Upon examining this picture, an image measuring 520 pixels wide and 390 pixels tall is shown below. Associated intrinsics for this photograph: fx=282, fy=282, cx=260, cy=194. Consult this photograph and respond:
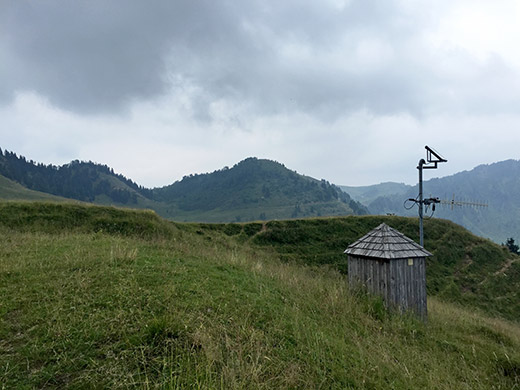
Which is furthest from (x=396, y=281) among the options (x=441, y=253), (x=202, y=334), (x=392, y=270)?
(x=441, y=253)

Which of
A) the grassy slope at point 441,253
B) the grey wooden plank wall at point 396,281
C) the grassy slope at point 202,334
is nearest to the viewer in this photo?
the grassy slope at point 202,334

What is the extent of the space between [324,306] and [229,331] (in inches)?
134

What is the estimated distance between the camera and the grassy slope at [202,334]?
4.07 metres

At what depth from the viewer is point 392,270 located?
953 centimetres

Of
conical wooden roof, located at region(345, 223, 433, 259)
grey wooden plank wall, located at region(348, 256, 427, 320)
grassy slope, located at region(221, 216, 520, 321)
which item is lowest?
grassy slope, located at region(221, 216, 520, 321)

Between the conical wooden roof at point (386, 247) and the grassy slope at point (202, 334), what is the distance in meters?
1.77

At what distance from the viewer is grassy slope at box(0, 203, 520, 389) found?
4070mm

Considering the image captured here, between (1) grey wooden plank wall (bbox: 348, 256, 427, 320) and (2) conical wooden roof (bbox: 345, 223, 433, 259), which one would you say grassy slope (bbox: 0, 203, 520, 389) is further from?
(2) conical wooden roof (bbox: 345, 223, 433, 259)

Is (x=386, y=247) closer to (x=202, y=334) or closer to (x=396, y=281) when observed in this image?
(x=396, y=281)

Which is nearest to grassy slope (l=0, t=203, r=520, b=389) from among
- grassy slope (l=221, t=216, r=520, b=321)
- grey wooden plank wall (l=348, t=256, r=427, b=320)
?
grey wooden plank wall (l=348, t=256, r=427, b=320)

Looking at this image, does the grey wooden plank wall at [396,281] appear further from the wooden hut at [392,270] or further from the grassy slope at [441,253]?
the grassy slope at [441,253]

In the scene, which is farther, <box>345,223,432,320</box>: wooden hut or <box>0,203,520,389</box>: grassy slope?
<box>345,223,432,320</box>: wooden hut

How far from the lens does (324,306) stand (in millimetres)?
7605

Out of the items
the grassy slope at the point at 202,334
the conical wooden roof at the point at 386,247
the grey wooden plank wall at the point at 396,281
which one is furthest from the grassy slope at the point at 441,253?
the grassy slope at the point at 202,334
